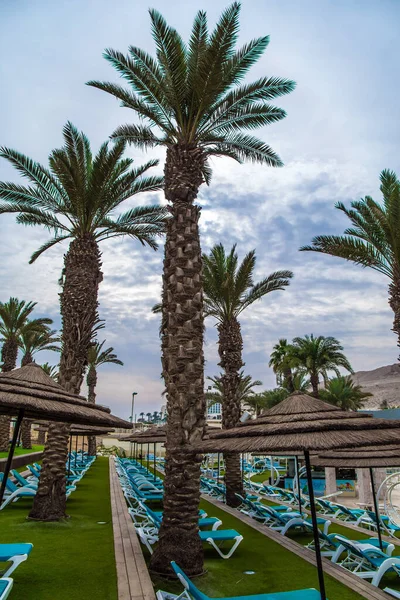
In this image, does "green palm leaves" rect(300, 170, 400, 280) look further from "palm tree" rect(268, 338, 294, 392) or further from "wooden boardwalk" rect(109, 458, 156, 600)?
"palm tree" rect(268, 338, 294, 392)

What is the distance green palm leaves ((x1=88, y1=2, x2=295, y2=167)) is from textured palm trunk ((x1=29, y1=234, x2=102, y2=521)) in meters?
3.74

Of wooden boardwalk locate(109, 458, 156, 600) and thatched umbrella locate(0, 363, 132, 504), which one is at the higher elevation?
thatched umbrella locate(0, 363, 132, 504)

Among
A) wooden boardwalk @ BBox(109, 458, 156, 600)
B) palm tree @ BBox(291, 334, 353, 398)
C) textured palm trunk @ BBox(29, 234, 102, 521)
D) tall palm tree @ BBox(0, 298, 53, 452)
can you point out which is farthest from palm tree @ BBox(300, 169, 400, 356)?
tall palm tree @ BBox(0, 298, 53, 452)

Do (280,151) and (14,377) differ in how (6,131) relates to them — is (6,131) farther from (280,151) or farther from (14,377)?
(14,377)

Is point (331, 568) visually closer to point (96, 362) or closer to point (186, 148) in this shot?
point (186, 148)

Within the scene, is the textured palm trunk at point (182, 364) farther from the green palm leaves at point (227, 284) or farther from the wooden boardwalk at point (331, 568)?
the green palm leaves at point (227, 284)

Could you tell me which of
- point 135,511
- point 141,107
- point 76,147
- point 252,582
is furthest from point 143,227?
point 252,582

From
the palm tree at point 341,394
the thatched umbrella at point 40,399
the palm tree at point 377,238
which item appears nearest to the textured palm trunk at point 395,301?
the palm tree at point 377,238

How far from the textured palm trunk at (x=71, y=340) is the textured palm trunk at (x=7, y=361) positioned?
17.1 metres

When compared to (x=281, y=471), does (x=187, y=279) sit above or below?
above

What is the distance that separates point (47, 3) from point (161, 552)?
11204mm

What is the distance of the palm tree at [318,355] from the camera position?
29047mm

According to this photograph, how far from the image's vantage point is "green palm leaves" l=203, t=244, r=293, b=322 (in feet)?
54.9

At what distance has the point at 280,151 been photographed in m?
11.5
